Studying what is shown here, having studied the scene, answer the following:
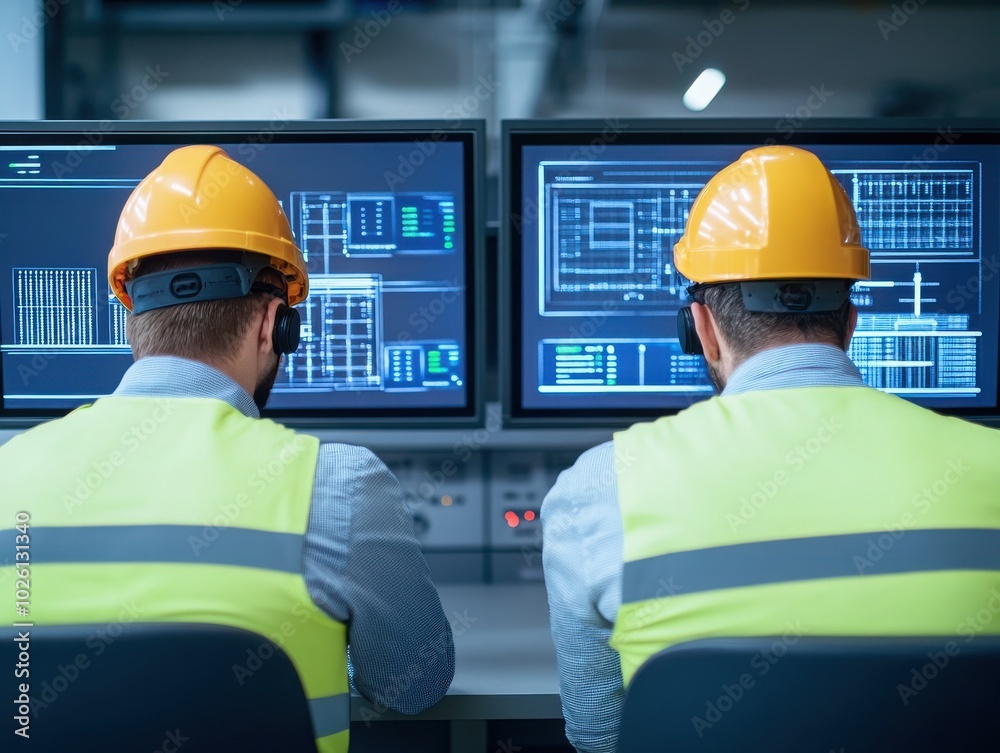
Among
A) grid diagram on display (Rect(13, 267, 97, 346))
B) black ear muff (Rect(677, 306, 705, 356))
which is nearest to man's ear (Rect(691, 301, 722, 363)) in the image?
black ear muff (Rect(677, 306, 705, 356))

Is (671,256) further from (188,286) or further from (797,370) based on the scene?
(188,286)

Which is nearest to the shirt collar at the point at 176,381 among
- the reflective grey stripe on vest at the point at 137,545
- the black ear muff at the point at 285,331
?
the black ear muff at the point at 285,331

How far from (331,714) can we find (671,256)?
98 centimetres

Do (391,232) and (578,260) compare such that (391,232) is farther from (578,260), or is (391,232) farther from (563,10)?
(563,10)

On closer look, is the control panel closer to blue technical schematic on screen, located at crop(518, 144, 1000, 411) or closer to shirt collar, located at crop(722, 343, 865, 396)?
blue technical schematic on screen, located at crop(518, 144, 1000, 411)

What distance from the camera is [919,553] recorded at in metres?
0.78

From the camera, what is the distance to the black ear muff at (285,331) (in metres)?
1.15

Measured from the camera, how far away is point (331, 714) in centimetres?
93

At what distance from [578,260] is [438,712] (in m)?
0.82

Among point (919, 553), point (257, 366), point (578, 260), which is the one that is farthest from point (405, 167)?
point (919, 553)

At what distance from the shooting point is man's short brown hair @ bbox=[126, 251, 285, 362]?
1035mm

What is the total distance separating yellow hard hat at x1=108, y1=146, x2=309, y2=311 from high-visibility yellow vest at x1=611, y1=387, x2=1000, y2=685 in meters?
0.63

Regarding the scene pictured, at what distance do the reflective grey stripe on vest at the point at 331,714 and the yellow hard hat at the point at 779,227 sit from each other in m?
0.72

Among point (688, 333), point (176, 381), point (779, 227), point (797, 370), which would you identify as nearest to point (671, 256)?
point (688, 333)
